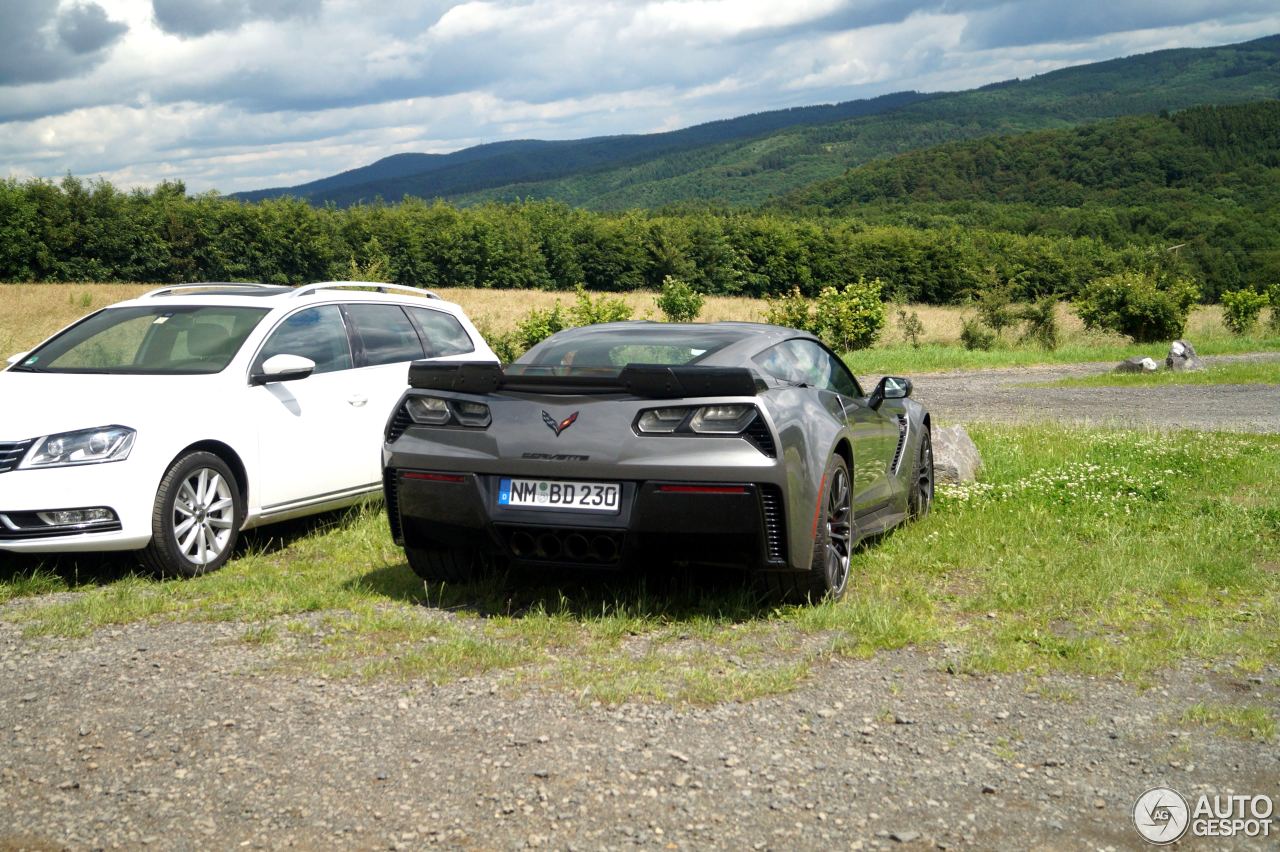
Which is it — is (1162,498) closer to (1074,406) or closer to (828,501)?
(828,501)

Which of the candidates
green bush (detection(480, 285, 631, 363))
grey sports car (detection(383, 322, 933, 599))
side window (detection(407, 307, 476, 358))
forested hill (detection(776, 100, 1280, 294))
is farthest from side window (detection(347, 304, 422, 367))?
forested hill (detection(776, 100, 1280, 294))

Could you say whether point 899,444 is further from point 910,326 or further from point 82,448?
point 910,326

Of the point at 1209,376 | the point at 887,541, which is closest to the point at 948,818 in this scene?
the point at 887,541

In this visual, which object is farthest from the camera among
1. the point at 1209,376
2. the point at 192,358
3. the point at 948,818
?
the point at 1209,376

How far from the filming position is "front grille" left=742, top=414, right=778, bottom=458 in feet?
18.1

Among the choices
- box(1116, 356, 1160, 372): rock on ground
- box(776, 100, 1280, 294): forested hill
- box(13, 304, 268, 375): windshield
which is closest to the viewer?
box(13, 304, 268, 375): windshield

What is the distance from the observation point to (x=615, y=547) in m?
5.66

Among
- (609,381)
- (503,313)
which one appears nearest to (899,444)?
(609,381)

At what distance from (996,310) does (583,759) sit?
32.1 meters

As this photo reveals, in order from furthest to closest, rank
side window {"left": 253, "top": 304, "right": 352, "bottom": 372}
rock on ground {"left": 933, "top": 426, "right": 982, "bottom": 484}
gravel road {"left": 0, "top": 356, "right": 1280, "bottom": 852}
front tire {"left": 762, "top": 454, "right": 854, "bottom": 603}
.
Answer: rock on ground {"left": 933, "top": 426, "right": 982, "bottom": 484} → side window {"left": 253, "top": 304, "right": 352, "bottom": 372} → front tire {"left": 762, "top": 454, "right": 854, "bottom": 603} → gravel road {"left": 0, "top": 356, "right": 1280, "bottom": 852}

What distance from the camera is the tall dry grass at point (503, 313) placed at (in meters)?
36.0

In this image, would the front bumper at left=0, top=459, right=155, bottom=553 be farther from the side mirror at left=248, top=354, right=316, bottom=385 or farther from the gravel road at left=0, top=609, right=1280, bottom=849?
the gravel road at left=0, top=609, right=1280, bottom=849

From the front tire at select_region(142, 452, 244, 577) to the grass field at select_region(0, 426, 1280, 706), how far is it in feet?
0.48

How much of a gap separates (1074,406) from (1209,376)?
673 cm
